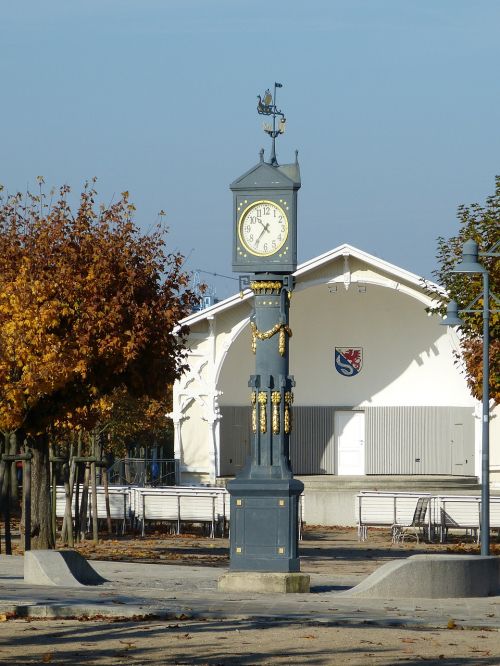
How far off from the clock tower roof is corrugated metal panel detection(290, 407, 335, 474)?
31.1m

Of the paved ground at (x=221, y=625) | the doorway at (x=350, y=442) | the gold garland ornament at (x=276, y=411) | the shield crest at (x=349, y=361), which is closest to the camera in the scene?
the paved ground at (x=221, y=625)

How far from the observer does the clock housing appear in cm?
1884

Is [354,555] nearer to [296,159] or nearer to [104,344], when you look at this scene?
[104,344]

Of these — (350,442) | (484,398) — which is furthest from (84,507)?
(350,442)

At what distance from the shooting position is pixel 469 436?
4862 cm

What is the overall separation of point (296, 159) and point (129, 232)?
6160mm

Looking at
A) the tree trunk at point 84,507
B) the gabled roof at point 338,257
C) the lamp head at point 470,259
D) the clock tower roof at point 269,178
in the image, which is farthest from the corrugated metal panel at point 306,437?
the clock tower roof at point 269,178

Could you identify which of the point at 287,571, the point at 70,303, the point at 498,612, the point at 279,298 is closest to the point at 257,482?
the point at 287,571

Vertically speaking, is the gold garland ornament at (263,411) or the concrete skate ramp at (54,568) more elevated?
the gold garland ornament at (263,411)

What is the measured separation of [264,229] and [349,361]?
32138 millimetres

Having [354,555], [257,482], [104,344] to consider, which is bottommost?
[354,555]

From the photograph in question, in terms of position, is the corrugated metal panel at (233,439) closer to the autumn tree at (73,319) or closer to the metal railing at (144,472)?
the metal railing at (144,472)

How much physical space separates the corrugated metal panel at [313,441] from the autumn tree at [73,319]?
81.5ft

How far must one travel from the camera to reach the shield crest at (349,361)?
5075cm
